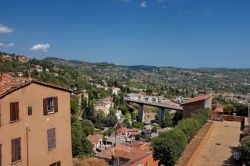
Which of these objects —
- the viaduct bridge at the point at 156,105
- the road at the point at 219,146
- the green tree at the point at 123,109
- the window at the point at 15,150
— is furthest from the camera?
the green tree at the point at 123,109

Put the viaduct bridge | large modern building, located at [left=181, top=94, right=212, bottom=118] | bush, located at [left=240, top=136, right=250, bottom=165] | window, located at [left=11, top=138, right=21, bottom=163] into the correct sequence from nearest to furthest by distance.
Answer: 1. window, located at [left=11, top=138, right=21, bottom=163]
2. bush, located at [left=240, top=136, right=250, bottom=165]
3. large modern building, located at [left=181, top=94, right=212, bottom=118]
4. the viaduct bridge

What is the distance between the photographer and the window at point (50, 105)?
1570cm

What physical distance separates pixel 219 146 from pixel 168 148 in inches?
282

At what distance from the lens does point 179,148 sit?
83.6 feet

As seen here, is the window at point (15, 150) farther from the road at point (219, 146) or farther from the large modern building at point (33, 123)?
the road at point (219, 146)

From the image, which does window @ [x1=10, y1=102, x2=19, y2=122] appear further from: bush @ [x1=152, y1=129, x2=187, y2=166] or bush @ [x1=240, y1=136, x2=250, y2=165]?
bush @ [x1=240, y1=136, x2=250, y2=165]

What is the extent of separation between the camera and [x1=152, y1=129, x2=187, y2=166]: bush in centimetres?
2494

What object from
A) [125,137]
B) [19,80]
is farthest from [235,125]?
[125,137]

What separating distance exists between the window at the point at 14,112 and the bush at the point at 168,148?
13623 millimetres

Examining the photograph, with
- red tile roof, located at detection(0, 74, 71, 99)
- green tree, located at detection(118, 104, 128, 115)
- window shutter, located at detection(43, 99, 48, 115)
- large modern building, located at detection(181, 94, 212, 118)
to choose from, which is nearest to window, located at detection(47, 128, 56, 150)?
window shutter, located at detection(43, 99, 48, 115)

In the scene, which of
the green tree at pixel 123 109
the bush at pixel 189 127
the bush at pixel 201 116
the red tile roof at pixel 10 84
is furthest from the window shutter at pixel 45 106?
the green tree at pixel 123 109

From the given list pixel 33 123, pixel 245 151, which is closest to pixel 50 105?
pixel 33 123

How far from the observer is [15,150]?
46.9ft

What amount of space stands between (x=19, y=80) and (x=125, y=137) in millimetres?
73945
